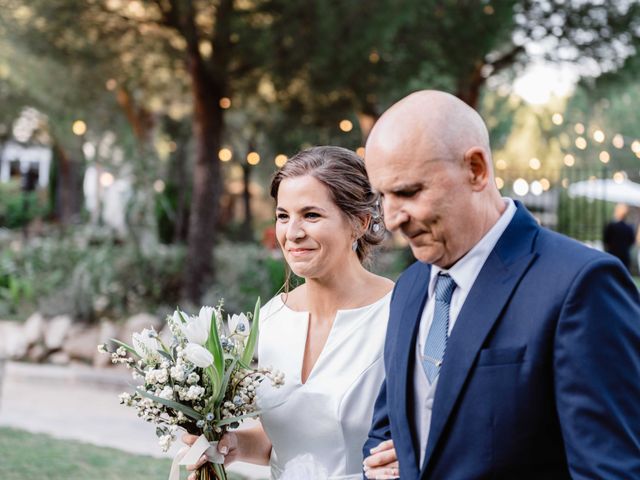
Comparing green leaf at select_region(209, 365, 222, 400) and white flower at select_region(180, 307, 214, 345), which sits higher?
white flower at select_region(180, 307, 214, 345)

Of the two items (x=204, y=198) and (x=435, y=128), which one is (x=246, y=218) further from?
(x=435, y=128)

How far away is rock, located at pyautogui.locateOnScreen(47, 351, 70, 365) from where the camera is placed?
1275cm

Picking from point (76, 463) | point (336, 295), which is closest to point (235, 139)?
point (76, 463)

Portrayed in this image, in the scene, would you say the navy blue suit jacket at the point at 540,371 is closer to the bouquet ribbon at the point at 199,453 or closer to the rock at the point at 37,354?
the bouquet ribbon at the point at 199,453

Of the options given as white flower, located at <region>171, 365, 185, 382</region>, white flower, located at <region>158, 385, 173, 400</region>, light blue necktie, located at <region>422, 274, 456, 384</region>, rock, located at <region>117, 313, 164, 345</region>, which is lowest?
rock, located at <region>117, 313, 164, 345</region>

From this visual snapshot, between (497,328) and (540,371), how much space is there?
141 mm

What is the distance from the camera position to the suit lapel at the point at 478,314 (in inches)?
→ 73.3

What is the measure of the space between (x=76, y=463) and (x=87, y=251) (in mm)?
8037

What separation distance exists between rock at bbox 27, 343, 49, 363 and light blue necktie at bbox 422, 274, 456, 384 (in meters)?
12.0

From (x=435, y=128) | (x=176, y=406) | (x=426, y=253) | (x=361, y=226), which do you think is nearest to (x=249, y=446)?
(x=176, y=406)

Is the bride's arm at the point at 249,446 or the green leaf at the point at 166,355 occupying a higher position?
the green leaf at the point at 166,355

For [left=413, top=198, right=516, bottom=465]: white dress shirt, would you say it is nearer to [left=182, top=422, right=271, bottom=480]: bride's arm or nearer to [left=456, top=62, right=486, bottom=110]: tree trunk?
[left=182, top=422, right=271, bottom=480]: bride's arm

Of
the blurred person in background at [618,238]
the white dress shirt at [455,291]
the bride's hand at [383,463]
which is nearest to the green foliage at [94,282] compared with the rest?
the blurred person in background at [618,238]

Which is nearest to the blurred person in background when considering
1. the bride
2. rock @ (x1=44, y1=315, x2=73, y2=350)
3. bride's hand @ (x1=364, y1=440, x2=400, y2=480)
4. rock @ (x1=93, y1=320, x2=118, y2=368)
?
rock @ (x1=93, y1=320, x2=118, y2=368)
